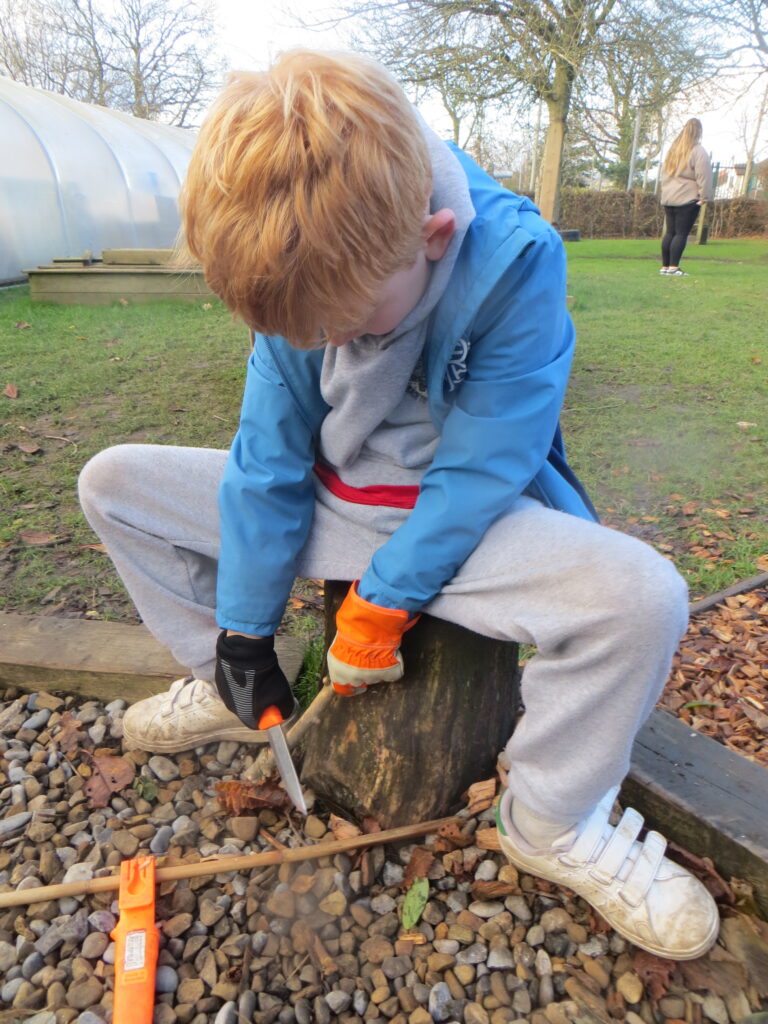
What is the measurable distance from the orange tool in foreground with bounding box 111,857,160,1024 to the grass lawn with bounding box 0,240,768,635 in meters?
0.87

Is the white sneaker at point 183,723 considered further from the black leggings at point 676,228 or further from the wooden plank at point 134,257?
the black leggings at point 676,228

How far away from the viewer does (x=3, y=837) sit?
1.56m

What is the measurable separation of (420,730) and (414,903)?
313mm

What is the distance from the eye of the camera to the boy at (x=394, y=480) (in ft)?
3.31

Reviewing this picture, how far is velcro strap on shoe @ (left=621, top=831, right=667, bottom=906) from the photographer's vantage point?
1.30m

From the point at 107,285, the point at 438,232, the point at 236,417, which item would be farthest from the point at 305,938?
the point at 107,285

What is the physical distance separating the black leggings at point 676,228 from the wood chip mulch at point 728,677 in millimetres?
8315

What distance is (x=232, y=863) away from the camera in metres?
1.47

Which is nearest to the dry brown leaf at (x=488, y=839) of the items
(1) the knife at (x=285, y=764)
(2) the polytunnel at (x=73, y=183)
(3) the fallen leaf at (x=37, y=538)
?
(1) the knife at (x=285, y=764)

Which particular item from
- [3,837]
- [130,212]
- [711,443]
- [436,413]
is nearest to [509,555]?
[436,413]

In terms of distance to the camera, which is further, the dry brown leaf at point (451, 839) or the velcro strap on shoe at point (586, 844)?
the dry brown leaf at point (451, 839)

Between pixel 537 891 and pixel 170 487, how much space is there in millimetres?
1062

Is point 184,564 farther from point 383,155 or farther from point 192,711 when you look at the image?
point 383,155

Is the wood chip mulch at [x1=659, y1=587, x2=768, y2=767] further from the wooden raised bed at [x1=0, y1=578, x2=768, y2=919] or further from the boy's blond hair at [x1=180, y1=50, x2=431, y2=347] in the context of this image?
the boy's blond hair at [x1=180, y1=50, x2=431, y2=347]
